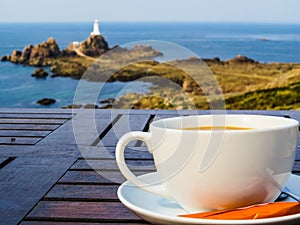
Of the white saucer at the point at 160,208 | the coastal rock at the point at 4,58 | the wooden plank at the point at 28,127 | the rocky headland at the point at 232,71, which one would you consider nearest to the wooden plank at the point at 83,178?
the white saucer at the point at 160,208

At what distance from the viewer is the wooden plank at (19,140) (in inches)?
38.0

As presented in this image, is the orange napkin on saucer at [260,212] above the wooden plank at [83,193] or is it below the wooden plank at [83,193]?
above

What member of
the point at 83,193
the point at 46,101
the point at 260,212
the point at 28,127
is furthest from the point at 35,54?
the point at 260,212

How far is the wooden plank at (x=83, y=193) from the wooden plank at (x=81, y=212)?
0.7 inches

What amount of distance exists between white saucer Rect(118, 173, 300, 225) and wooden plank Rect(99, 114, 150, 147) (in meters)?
0.42

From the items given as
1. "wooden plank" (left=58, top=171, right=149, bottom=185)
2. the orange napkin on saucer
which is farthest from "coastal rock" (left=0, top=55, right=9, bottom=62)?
the orange napkin on saucer

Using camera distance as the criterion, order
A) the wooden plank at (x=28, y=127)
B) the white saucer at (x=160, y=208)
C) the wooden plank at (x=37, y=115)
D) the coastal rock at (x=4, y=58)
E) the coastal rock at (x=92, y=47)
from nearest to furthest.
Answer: the white saucer at (x=160, y=208) < the wooden plank at (x=28, y=127) < the wooden plank at (x=37, y=115) < the coastal rock at (x=92, y=47) < the coastal rock at (x=4, y=58)

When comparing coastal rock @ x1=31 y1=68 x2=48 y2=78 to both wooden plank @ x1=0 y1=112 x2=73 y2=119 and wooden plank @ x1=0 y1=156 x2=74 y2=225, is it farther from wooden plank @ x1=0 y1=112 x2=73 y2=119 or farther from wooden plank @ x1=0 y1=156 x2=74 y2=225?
wooden plank @ x1=0 y1=156 x2=74 y2=225

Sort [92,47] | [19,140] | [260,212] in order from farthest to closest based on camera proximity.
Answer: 1. [92,47]
2. [19,140]
3. [260,212]

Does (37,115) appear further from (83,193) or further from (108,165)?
(83,193)

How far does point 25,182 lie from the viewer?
2.27 feet

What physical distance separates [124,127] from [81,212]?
1.94 ft

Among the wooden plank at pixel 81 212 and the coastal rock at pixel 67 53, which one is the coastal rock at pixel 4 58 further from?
the wooden plank at pixel 81 212

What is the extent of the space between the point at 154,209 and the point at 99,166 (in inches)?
11.4
